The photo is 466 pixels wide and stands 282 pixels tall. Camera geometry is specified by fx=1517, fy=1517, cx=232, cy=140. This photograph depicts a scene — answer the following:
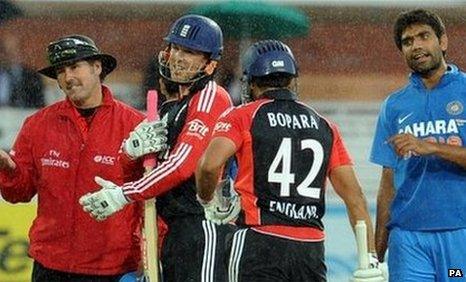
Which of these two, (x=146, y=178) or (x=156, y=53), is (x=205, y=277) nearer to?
(x=146, y=178)

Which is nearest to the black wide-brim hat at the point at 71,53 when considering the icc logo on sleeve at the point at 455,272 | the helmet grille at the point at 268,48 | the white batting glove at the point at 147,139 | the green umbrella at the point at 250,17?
the white batting glove at the point at 147,139

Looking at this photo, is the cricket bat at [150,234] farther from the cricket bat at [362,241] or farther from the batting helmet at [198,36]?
the cricket bat at [362,241]

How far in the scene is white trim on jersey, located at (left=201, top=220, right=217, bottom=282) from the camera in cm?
636

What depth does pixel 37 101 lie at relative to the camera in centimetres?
904

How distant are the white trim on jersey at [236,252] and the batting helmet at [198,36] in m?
0.96

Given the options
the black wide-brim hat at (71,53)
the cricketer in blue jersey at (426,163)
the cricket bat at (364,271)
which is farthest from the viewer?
the black wide-brim hat at (71,53)

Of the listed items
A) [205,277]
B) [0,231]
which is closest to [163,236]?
[205,277]

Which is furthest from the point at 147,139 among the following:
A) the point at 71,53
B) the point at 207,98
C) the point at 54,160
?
the point at 71,53

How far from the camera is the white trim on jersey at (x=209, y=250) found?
251 inches

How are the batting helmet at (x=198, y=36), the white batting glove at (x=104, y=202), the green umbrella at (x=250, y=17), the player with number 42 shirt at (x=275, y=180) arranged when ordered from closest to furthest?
the player with number 42 shirt at (x=275, y=180) → the white batting glove at (x=104, y=202) → the batting helmet at (x=198, y=36) → the green umbrella at (x=250, y=17)

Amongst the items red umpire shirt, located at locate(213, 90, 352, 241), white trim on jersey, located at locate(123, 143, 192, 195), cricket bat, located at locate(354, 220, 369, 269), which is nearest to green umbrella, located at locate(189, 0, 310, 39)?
white trim on jersey, located at locate(123, 143, 192, 195)

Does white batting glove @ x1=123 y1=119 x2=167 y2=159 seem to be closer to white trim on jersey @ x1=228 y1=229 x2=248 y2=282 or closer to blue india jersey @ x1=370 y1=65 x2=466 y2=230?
white trim on jersey @ x1=228 y1=229 x2=248 y2=282

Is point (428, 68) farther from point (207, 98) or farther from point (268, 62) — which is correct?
point (207, 98)

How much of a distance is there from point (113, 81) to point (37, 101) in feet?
1.61
